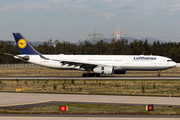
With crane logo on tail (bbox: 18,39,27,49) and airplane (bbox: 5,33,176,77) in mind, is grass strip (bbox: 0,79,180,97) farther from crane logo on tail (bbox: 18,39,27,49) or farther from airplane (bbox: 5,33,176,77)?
crane logo on tail (bbox: 18,39,27,49)

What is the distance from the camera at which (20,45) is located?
4994 cm

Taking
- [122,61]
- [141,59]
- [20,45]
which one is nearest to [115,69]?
[122,61]

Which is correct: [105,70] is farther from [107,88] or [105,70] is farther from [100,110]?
[100,110]

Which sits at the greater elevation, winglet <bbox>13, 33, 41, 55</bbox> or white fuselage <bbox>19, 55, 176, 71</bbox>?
winglet <bbox>13, 33, 41, 55</bbox>

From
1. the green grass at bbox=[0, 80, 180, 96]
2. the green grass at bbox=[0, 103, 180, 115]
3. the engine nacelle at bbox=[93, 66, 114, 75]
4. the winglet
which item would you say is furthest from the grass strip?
the winglet

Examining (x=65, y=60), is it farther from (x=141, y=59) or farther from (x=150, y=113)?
(x=150, y=113)

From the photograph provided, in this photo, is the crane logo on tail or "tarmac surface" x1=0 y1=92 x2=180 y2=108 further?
the crane logo on tail

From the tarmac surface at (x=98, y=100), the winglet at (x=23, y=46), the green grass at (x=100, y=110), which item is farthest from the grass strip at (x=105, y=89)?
the winglet at (x=23, y=46)

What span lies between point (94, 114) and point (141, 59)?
1307 inches

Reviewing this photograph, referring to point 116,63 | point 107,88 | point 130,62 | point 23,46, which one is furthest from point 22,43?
point 107,88

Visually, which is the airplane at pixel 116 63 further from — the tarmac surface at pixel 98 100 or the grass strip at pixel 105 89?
the tarmac surface at pixel 98 100

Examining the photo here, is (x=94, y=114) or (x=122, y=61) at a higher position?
(x=122, y=61)

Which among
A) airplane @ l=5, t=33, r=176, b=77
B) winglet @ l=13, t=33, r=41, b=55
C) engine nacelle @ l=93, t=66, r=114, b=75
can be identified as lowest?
engine nacelle @ l=93, t=66, r=114, b=75

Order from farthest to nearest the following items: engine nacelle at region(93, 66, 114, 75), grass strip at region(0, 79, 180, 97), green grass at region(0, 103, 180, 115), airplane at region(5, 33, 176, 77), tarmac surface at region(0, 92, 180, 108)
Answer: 1. airplane at region(5, 33, 176, 77)
2. engine nacelle at region(93, 66, 114, 75)
3. grass strip at region(0, 79, 180, 97)
4. tarmac surface at region(0, 92, 180, 108)
5. green grass at region(0, 103, 180, 115)
